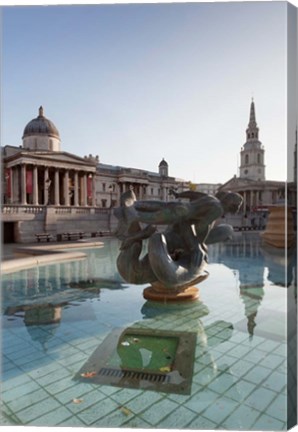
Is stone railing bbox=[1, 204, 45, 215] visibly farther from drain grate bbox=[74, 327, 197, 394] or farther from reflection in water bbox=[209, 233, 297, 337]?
drain grate bbox=[74, 327, 197, 394]

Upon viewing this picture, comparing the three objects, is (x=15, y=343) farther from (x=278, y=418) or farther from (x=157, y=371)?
(x=278, y=418)

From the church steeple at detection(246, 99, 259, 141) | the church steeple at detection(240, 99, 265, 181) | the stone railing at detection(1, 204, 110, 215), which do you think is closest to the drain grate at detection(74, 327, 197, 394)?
the stone railing at detection(1, 204, 110, 215)

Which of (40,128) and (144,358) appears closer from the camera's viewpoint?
(144,358)

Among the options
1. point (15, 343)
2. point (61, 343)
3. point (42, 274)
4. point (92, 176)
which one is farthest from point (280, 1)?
point (92, 176)

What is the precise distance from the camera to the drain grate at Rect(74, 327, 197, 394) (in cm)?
366

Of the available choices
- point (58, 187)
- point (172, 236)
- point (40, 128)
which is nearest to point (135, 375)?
point (172, 236)

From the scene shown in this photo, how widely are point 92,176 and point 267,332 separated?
41.1 metres

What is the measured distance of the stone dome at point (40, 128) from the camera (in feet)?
152

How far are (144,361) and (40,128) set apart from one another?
48.3 m

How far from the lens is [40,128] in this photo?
4650cm

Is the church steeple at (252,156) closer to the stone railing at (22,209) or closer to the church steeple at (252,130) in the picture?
the church steeple at (252,130)

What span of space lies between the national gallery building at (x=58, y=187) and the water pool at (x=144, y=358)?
739 cm

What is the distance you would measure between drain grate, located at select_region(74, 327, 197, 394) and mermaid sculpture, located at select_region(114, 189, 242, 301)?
157 cm

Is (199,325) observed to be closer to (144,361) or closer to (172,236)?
(144,361)
